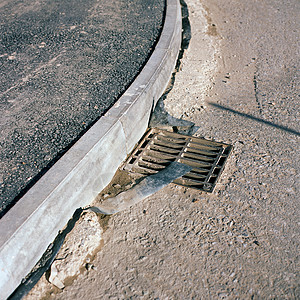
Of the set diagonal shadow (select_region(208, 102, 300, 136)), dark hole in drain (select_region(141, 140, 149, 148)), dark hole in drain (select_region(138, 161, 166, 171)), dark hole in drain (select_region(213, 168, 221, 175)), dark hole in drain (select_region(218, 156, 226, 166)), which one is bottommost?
diagonal shadow (select_region(208, 102, 300, 136))

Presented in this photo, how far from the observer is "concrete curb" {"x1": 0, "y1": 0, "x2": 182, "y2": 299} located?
7.75ft

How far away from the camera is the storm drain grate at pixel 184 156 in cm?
333

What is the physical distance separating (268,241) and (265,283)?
38cm

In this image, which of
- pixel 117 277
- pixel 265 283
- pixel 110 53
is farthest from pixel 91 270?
pixel 110 53

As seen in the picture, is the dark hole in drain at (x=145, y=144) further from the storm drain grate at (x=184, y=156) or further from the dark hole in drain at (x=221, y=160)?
the dark hole in drain at (x=221, y=160)

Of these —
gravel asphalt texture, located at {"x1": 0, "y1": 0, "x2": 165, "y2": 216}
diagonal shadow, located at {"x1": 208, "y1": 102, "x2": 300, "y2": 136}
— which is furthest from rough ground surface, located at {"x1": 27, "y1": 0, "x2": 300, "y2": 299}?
gravel asphalt texture, located at {"x1": 0, "y1": 0, "x2": 165, "y2": 216}

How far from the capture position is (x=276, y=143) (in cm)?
367

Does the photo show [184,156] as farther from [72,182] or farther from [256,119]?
[72,182]

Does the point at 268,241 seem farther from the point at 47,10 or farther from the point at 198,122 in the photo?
the point at 47,10

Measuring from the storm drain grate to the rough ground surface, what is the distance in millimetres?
112

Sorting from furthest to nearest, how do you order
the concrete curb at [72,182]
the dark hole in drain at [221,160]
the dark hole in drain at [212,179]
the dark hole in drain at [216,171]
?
the dark hole in drain at [221,160] < the dark hole in drain at [216,171] < the dark hole in drain at [212,179] < the concrete curb at [72,182]

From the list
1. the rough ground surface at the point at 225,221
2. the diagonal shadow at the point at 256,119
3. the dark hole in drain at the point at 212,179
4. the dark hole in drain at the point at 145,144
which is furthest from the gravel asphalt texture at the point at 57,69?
the dark hole in drain at the point at 212,179

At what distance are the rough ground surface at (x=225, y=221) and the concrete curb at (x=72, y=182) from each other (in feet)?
0.95

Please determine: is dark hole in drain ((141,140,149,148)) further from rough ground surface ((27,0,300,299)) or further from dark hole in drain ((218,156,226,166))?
dark hole in drain ((218,156,226,166))
